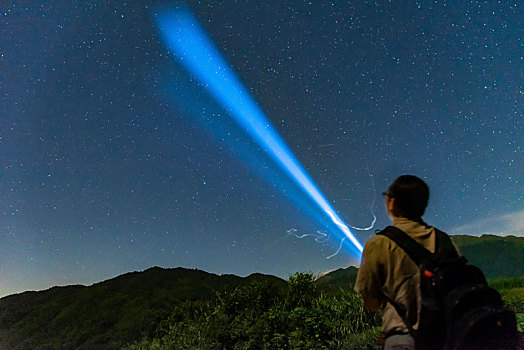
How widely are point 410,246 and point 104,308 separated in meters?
14.5

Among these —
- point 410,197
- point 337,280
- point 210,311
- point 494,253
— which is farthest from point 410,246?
point 494,253

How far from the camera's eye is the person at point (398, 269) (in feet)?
6.97

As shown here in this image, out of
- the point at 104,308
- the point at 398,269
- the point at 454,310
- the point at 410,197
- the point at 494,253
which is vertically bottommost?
the point at 454,310

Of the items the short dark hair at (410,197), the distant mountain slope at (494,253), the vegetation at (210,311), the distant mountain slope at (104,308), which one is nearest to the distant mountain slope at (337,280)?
the vegetation at (210,311)

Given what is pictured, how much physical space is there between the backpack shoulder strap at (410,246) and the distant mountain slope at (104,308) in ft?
32.3

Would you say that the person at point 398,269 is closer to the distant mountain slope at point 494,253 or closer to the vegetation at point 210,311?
the vegetation at point 210,311

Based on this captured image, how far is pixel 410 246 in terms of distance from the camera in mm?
2133

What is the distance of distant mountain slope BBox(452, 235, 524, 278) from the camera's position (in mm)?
18250

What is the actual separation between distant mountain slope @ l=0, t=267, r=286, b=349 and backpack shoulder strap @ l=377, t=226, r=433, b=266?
32.3 feet

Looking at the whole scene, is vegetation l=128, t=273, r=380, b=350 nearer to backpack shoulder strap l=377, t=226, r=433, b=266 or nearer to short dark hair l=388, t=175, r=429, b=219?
short dark hair l=388, t=175, r=429, b=219

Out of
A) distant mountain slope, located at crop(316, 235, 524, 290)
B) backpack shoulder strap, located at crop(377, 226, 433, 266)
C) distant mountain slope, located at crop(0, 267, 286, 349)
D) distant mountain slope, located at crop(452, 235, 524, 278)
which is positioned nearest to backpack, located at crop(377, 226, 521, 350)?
backpack shoulder strap, located at crop(377, 226, 433, 266)

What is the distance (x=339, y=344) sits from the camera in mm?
7164

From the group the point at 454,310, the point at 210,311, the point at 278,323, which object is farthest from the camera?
the point at 210,311

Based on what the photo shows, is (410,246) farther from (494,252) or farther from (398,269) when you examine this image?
(494,252)
